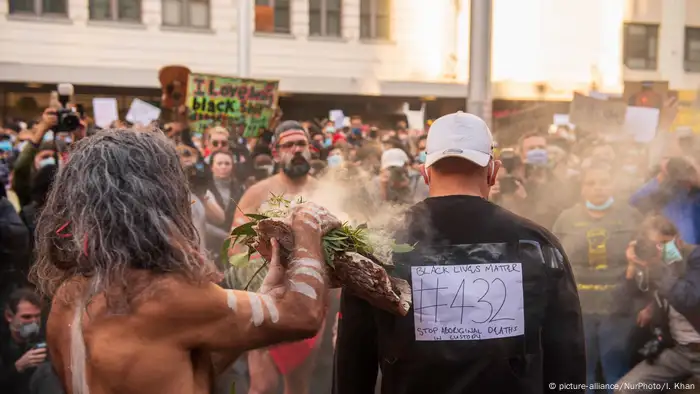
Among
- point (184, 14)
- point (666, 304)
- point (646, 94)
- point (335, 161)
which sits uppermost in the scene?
point (184, 14)

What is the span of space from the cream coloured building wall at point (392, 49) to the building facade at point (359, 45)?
0.04 feet

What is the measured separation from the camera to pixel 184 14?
25.0 ft

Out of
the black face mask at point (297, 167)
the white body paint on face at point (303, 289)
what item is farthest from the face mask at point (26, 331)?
the white body paint on face at point (303, 289)

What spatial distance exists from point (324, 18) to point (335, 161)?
6.48 ft

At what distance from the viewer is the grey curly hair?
5.69 ft

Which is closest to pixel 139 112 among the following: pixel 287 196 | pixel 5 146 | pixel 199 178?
pixel 5 146

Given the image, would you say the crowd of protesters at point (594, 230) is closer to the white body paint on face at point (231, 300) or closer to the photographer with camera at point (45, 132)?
the photographer with camera at point (45, 132)

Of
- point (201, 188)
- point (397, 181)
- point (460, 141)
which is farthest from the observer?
point (201, 188)

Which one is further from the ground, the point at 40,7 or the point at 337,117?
the point at 40,7

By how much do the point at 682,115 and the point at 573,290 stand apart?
13.7 feet

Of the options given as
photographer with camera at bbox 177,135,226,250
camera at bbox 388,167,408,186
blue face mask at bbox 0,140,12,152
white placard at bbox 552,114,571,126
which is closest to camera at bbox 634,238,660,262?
camera at bbox 388,167,408,186

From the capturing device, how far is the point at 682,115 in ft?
19.4

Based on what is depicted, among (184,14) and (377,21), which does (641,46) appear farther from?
(184,14)

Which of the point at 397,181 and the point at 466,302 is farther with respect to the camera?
the point at 397,181
